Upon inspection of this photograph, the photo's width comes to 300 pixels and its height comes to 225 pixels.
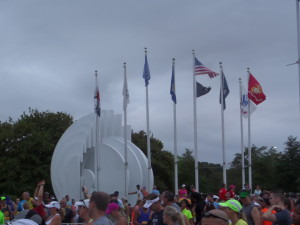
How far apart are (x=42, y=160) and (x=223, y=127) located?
29.6 metres

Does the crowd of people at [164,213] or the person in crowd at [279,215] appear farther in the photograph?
the person in crowd at [279,215]

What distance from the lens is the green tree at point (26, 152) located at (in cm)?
5509

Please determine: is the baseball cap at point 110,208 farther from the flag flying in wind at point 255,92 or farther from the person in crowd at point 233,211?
the flag flying in wind at point 255,92

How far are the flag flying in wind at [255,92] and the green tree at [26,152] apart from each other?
30106mm

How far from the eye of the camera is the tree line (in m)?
55.4

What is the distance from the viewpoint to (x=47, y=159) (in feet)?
189

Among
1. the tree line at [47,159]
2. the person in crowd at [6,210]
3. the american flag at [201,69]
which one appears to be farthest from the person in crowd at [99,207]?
the tree line at [47,159]

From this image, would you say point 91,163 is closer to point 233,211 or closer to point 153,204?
point 153,204

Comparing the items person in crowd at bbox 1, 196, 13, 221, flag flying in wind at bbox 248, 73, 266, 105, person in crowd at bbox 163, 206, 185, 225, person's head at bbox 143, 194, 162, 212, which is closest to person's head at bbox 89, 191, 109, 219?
person in crowd at bbox 163, 206, 185, 225

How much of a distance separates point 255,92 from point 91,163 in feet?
50.4

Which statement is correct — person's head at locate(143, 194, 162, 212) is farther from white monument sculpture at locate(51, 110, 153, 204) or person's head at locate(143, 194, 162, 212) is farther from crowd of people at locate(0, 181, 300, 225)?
white monument sculpture at locate(51, 110, 153, 204)

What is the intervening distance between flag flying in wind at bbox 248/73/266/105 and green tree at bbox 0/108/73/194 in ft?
98.8

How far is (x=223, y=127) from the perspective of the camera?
109ft

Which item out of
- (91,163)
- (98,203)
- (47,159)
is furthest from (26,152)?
(98,203)
